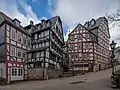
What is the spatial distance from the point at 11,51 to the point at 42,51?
16.7 feet

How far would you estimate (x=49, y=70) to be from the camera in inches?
984

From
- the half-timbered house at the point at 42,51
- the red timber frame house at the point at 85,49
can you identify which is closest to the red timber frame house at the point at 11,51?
the half-timbered house at the point at 42,51

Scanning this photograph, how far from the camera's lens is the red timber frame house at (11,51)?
21.4 meters

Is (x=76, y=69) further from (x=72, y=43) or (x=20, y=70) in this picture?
(x=20, y=70)

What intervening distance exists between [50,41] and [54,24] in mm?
4294

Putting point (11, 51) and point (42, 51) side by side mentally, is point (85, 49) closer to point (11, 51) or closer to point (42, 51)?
point (42, 51)

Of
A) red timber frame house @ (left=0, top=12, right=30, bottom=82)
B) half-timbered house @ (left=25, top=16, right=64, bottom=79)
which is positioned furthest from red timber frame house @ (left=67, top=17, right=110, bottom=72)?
red timber frame house @ (left=0, top=12, right=30, bottom=82)

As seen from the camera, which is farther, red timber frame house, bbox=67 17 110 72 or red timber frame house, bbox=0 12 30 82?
red timber frame house, bbox=67 17 110 72

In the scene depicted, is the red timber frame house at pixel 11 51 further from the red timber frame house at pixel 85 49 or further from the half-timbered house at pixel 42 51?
the red timber frame house at pixel 85 49

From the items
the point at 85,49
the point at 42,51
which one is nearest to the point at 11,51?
the point at 42,51

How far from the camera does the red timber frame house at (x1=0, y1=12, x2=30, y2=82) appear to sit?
21.4 metres

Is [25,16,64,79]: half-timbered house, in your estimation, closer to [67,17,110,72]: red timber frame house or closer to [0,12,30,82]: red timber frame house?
[0,12,30,82]: red timber frame house

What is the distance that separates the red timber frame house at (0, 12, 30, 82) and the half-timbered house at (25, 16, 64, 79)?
1.60m

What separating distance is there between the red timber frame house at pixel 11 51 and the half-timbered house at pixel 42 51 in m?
1.60
